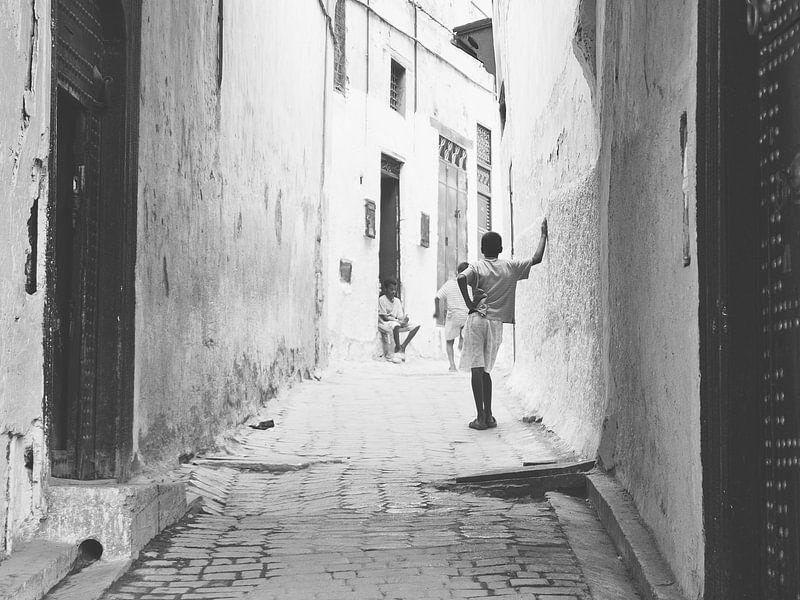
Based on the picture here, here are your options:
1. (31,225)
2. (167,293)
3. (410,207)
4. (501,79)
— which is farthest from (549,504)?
(410,207)

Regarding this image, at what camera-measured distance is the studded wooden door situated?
2.32 m

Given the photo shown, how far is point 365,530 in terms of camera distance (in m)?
4.61

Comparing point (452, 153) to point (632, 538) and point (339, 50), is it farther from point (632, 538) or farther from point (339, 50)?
point (632, 538)

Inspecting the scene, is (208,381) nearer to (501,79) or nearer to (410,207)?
(501,79)

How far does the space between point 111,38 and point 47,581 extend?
9.32 feet

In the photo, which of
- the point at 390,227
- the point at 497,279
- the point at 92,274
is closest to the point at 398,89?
the point at 390,227

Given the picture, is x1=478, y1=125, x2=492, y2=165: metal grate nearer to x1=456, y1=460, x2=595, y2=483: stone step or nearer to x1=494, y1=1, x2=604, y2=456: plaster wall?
x1=494, y1=1, x2=604, y2=456: plaster wall

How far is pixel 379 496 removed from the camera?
5500 mm

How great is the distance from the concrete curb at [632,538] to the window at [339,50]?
12218 millimetres

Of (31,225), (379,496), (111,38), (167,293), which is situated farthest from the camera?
(167,293)

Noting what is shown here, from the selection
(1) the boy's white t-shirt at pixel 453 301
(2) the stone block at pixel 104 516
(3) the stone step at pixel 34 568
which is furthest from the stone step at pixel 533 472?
(1) the boy's white t-shirt at pixel 453 301

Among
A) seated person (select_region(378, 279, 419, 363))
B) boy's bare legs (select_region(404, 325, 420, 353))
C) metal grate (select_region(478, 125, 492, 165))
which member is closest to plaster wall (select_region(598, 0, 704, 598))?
seated person (select_region(378, 279, 419, 363))

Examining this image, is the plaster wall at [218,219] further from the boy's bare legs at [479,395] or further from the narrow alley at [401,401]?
the boy's bare legs at [479,395]

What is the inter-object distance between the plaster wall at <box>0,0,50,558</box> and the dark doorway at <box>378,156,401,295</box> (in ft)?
50.2
